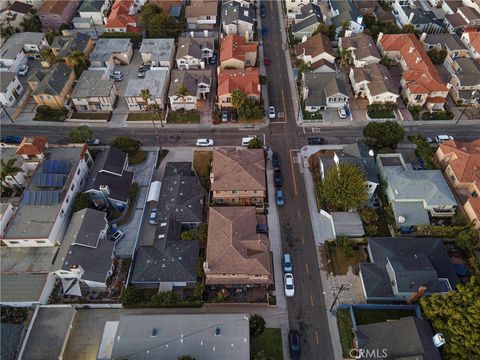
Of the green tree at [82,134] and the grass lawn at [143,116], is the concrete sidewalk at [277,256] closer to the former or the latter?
the grass lawn at [143,116]

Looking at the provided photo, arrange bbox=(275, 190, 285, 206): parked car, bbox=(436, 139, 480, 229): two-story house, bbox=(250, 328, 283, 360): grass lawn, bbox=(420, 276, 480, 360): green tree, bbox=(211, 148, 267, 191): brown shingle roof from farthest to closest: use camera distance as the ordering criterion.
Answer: bbox=(275, 190, 285, 206): parked car
bbox=(436, 139, 480, 229): two-story house
bbox=(211, 148, 267, 191): brown shingle roof
bbox=(250, 328, 283, 360): grass lawn
bbox=(420, 276, 480, 360): green tree

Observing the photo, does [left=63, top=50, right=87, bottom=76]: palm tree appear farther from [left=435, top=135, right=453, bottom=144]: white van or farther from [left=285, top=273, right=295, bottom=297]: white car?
[left=435, top=135, right=453, bottom=144]: white van

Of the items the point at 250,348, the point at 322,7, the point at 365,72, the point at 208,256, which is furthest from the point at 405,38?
the point at 250,348

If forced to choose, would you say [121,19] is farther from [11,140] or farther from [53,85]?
[11,140]

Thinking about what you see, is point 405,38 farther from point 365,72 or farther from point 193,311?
point 193,311

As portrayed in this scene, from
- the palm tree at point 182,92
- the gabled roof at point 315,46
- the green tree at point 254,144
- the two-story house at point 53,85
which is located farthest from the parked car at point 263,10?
the green tree at point 254,144

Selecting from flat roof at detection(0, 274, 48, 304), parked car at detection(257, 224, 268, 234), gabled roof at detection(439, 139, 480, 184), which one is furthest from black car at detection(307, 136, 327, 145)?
flat roof at detection(0, 274, 48, 304)
